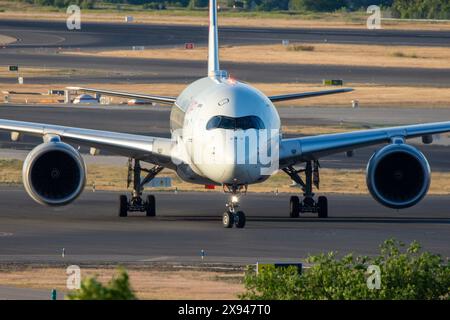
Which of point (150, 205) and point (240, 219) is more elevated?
point (150, 205)

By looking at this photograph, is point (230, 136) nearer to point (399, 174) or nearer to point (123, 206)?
point (399, 174)

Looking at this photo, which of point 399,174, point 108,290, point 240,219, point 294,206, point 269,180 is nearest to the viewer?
point 108,290

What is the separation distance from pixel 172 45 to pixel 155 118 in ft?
225

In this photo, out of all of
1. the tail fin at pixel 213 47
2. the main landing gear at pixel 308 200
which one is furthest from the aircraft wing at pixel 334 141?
the tail fin at pixel 213 47

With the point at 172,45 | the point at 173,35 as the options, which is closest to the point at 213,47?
the point at 172,45

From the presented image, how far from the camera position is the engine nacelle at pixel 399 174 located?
43188 mm

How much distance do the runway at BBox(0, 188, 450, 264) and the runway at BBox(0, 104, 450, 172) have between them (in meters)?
16.0

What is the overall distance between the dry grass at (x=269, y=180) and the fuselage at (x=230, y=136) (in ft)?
38.8

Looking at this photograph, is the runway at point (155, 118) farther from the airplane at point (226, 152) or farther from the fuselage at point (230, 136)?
the fuselage at point (230, 136)

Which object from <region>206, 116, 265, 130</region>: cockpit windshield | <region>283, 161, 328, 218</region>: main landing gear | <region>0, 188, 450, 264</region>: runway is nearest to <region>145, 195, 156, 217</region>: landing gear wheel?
<region>0, 188, 450, 264</region>: runway

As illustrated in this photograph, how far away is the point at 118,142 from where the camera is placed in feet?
144

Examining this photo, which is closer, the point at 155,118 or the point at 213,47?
the point at 213,47

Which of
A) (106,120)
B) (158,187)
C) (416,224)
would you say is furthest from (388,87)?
(416,224)

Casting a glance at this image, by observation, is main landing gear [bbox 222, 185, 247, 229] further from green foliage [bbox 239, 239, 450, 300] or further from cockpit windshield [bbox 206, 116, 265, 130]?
green foliage [bbox 239, 239, 450, 300]
